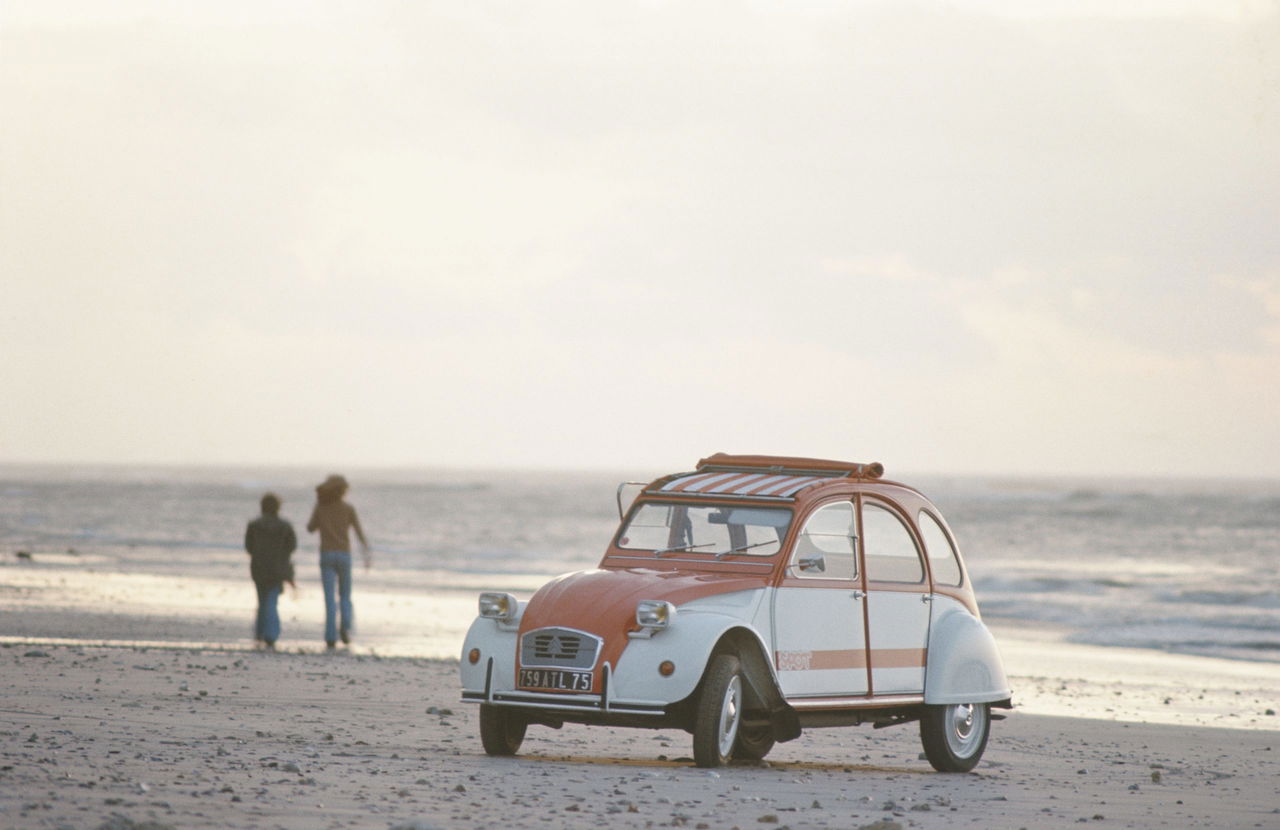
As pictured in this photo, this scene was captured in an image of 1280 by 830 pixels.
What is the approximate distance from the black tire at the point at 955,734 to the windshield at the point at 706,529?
1727mm

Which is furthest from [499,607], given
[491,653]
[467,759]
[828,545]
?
[828,545]

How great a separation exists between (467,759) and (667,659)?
1541 millimetres

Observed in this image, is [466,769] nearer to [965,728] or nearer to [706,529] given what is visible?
[706,529]

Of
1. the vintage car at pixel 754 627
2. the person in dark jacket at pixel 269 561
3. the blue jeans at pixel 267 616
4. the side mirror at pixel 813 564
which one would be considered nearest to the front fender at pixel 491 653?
the vintage car at pixel 754 627

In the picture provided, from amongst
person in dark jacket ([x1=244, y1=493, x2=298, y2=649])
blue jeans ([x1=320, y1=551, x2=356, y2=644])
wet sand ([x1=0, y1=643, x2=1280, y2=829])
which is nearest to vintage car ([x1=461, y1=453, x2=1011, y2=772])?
wet sand ([x1=0, y1=643, x2=1280, y2=829])

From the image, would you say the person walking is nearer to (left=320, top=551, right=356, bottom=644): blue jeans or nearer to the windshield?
(left=320, top=551, right=356, bottom=644): blue jeans

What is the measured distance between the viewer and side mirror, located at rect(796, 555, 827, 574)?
10891mm

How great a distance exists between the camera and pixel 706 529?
37.3 ft

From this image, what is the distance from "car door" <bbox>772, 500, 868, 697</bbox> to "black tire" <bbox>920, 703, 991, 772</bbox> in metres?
0.75

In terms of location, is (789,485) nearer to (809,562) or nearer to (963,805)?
(809,562)

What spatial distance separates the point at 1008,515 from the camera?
7312 centimetres

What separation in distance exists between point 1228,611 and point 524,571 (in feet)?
51.6

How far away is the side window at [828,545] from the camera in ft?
36.1

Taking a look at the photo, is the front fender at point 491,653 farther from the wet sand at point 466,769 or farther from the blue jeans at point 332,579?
the blue jeans at point 332,579
